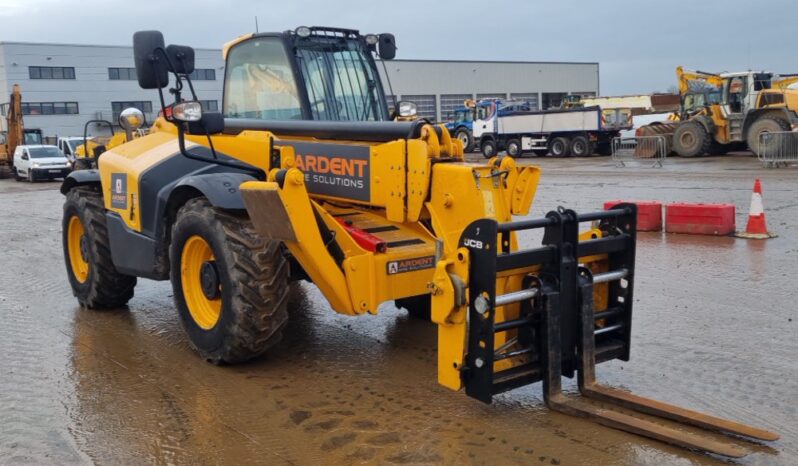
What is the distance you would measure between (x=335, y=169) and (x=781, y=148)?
68.9 feet

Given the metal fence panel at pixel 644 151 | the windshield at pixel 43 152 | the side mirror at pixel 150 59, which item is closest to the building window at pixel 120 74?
the windshield at pixel 43 152

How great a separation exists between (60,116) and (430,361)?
185 ft

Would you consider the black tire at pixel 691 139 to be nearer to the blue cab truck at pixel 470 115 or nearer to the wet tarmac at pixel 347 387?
the blue cab truck at pixel 470 115

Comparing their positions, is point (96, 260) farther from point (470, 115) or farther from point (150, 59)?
point (470, 115)

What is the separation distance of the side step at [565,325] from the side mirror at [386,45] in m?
2.90

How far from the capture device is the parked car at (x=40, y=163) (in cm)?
3094

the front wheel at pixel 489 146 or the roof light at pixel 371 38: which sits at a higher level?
the roof light at pixel 371 38

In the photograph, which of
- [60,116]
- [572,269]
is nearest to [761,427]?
[572,269]

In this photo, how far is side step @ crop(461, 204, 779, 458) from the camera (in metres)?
4.07

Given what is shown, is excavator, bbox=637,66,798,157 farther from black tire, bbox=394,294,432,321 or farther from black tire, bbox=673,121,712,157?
black tire, bbox=394,294,432,321

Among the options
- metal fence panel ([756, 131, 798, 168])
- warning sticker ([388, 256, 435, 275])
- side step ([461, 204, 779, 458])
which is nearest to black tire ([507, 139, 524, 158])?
metal fence panel ([756, 131, 798, 168])

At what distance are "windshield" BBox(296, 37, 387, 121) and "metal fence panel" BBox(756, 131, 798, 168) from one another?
749 inches

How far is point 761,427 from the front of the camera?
4.23 meters

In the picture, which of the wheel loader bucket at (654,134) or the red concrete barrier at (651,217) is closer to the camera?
the red concrete barrier at (651,217)
